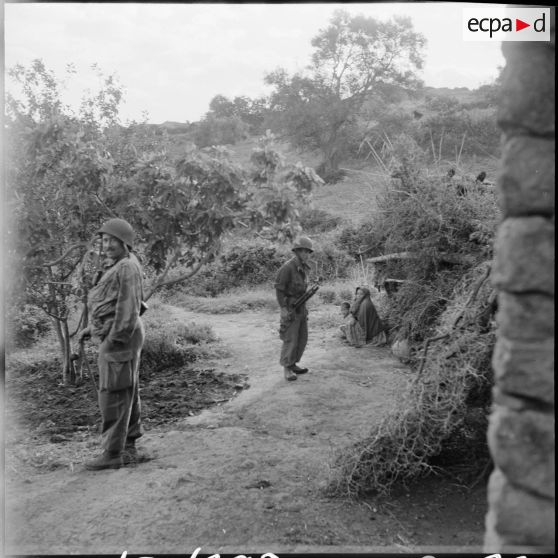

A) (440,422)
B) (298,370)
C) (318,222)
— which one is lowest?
(298,370)

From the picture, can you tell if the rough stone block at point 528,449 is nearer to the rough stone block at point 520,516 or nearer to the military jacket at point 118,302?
the rough stone block at point 520,516

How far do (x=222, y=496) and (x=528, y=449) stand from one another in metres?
2.85

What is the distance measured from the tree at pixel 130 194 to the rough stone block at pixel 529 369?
3.61m

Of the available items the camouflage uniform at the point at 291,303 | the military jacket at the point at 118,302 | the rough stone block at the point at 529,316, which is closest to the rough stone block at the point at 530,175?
the rough stone block at the point at 529,316

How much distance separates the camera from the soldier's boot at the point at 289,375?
24.3 ft

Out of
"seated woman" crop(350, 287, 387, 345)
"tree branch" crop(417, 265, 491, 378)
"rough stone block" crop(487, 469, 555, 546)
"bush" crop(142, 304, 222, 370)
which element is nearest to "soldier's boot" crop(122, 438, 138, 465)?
"tree branch" crop(417, 265, 491, 378)

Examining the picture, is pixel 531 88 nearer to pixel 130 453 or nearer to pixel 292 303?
pixel 130 453

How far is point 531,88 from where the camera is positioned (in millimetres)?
1908

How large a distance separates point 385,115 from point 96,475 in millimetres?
25396

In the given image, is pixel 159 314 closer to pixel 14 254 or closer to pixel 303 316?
pixel 303 316

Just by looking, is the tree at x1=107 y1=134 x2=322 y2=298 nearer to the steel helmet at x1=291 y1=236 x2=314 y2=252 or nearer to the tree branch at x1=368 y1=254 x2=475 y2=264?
the steel helmet at x1=291 y1=236 x2=314 y2=252

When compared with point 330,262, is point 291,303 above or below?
below

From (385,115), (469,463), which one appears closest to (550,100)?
(469,463)

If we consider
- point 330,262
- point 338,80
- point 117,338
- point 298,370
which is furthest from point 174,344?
point 338,80
